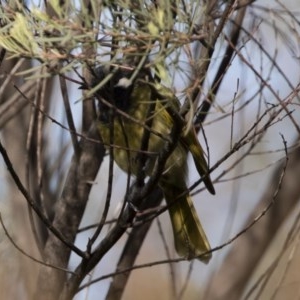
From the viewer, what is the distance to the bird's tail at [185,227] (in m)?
2.60

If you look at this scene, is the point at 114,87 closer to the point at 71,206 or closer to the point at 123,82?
the point at 123,82

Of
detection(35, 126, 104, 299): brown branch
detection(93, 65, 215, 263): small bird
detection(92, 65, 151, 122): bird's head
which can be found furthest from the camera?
detection(35, 126, 104, 299): brown branch

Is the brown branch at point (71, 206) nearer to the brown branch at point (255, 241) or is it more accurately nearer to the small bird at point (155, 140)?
the small bird at point (155, 140)

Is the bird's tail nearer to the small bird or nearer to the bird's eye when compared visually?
the small bird

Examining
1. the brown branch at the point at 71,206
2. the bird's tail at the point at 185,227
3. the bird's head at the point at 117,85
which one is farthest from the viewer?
the bird's tail at the point at 185,227

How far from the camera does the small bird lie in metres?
1.78

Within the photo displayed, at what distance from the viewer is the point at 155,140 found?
2.47 meters

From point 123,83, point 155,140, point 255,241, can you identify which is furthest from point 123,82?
point 255,241

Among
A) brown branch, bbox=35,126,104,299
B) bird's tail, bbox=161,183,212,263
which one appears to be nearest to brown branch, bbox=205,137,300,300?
bird's tail, bbox=161,183,212,263

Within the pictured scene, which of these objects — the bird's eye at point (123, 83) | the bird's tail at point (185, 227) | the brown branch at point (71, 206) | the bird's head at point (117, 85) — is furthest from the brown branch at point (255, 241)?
the bird's eye at point (123, 83)

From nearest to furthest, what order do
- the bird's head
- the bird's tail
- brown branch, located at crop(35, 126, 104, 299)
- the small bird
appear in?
the bird's head < the small bird < brown branch, located at crop(35, 126, 104, 299) < the bird's tail

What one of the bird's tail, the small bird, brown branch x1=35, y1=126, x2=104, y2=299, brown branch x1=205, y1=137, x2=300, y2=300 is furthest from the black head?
brown branch x1=205, y1=137, x2=300, y2=300

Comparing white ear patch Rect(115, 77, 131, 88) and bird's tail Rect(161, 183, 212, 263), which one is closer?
white ear patch Rect(115, 77, 131, 88)

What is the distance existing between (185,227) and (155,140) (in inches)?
13.8
